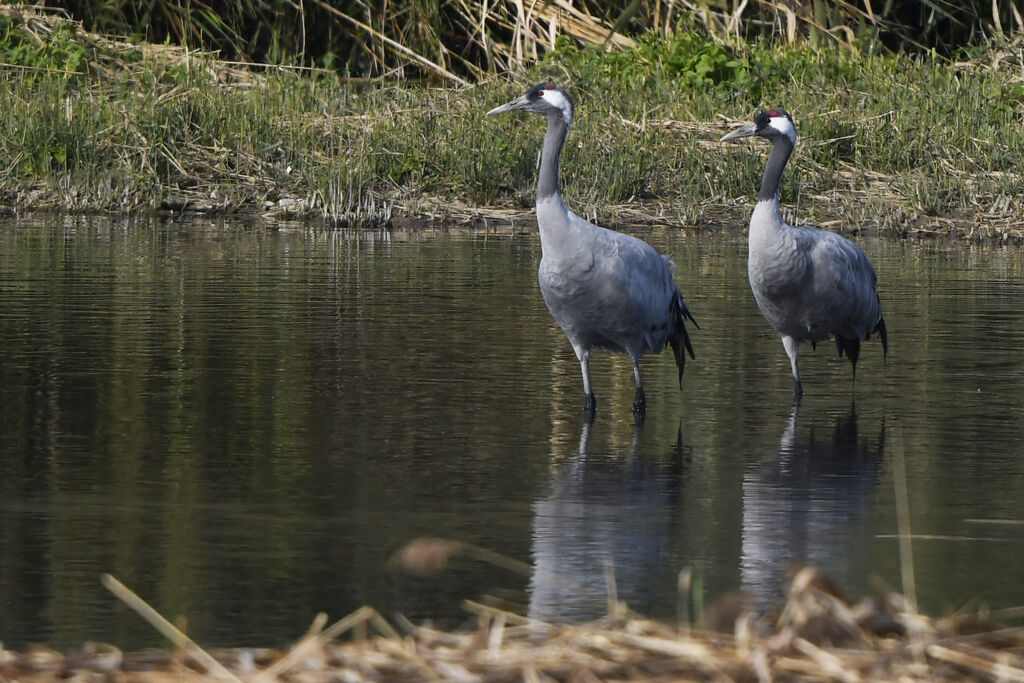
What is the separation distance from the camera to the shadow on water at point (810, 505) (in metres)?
5.59

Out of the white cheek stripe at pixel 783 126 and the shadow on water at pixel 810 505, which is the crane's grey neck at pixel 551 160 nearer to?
the white cheek stripe at pixel 783 126

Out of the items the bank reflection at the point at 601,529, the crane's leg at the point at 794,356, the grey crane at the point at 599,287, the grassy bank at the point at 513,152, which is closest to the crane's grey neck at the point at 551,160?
the grey crane at the point at 599,287

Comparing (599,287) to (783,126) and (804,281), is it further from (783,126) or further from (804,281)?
(783,126)

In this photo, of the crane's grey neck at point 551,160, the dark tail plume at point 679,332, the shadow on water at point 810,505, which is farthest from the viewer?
the dark tail plume at point 679,332

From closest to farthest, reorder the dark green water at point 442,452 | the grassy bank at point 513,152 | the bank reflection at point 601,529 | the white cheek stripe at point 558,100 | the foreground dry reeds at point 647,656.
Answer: the foreground dry reeds at point 647,656 < the bank reflection at point 601,529 < the dark green water at point 442,452 < the white cheek stripe at point 558,100 < the grassy bank at point 513,152

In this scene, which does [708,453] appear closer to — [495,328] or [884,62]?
[495,328]

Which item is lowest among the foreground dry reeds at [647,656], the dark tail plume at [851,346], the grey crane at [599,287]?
the foreground dry reeds at [647,656]

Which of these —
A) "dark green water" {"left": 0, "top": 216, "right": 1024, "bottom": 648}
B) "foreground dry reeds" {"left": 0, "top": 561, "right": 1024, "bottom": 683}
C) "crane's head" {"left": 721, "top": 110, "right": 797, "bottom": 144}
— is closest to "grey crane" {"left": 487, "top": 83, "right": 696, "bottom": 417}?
"dark green water" {"left": 0, "top": 216, "right": 1024, "bottom": 648}

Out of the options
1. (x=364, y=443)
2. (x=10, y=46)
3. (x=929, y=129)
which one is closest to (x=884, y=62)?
(x=929, y=129)

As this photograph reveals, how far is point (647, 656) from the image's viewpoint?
330cm

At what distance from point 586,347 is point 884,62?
13.7 metres

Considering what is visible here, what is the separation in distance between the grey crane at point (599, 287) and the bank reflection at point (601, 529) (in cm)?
78

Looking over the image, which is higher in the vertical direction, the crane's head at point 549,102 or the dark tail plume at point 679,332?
the crane's head at point 549,102

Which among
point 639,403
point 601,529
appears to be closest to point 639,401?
point 639,403
